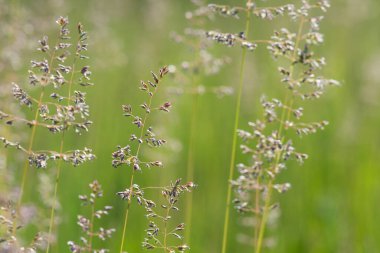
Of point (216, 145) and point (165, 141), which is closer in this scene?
point (165, 141)

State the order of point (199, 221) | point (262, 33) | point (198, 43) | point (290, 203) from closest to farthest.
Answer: point (198, 43), point (199, 221), point (290, 203), point (262, 33)

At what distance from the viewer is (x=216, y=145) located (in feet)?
24.5

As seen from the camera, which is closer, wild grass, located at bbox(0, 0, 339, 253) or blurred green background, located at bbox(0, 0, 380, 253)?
wild grass, located at bbox(0, 0, 339, 253)

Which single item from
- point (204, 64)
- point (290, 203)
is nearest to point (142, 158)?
point (290, 203)

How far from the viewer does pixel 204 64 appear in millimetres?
4109

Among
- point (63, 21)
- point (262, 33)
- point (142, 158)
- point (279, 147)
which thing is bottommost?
point (279, 147)

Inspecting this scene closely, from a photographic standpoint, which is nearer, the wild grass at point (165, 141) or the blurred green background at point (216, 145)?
the wild grass at point (165, 141)

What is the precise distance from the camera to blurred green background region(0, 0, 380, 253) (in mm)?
5496

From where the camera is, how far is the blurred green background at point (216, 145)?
5.50 meters

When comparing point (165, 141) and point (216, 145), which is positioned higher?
point (216, 145)

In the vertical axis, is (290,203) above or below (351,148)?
below

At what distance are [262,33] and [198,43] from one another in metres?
7.39

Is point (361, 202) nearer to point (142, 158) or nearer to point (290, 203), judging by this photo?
point (290, 203)

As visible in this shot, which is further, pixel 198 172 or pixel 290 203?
pixel 198 172
